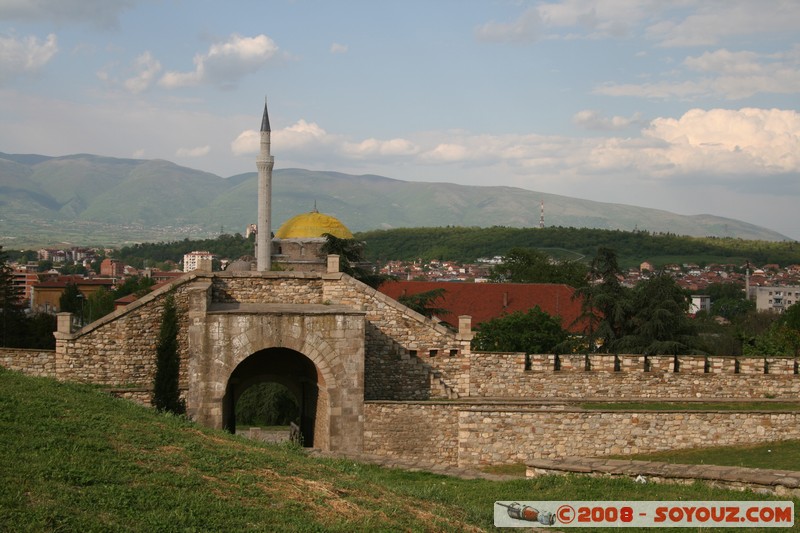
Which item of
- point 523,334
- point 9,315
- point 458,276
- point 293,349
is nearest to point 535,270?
point 523,334

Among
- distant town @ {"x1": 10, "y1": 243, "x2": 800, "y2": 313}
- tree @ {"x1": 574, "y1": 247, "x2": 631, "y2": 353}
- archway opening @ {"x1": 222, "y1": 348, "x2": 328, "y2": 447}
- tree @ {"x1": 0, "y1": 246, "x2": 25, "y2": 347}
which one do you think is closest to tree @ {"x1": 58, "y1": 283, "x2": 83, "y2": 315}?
distant town @ {"x1": 10, "y1": 243, "x2": 800, "y2": 313}

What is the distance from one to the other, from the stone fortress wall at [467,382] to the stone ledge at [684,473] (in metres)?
5.30

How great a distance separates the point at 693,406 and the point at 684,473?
321 inches

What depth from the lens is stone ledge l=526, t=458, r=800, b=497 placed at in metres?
13.1

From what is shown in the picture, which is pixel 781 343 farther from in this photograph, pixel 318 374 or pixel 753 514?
pixel 753 514

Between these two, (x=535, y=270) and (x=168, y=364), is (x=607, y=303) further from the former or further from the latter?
(x=535, y=270)

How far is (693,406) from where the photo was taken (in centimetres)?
2142

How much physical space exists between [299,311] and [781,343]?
2500 centimetres

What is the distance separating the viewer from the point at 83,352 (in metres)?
20.8

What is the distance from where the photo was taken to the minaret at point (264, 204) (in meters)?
58.0

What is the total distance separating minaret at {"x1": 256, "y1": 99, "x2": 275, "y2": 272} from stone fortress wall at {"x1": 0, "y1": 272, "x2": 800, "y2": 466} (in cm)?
3310

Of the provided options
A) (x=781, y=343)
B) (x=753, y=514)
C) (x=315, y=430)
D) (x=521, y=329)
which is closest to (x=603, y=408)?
(x=315, y=430)

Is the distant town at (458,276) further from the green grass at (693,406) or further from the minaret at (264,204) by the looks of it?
the green grass at (693,406)

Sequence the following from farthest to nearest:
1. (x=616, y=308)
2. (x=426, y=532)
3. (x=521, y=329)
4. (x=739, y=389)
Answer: (x=521, y=329) < (x=616, y=308) < (x=739, y=389) < (x=426, y=532)
